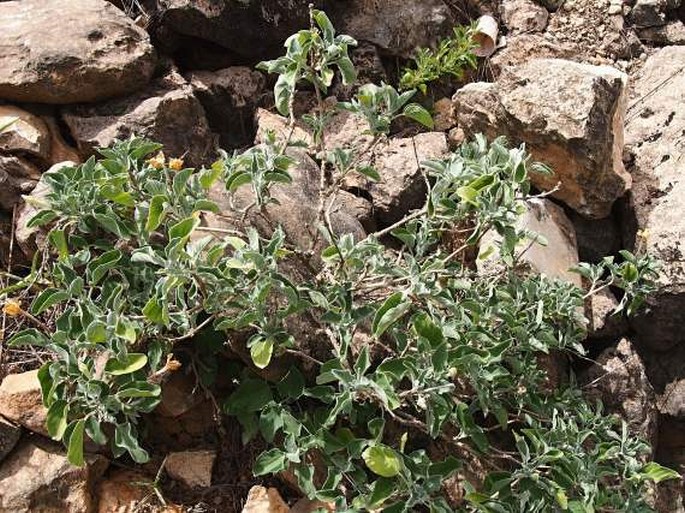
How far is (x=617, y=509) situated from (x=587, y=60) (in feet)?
8.54

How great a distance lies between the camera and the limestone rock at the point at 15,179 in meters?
3.52

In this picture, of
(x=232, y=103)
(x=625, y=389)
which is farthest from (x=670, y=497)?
(x=232, y=103)

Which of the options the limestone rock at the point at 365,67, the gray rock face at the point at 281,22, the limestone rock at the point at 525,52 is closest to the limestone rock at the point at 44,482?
the gray rock face at the point at 281,22

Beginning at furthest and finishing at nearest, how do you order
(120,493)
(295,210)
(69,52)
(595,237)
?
(595,237), (69,52), (295,210), (120,493)

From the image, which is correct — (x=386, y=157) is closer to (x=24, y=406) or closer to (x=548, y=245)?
(x=548, y=245)

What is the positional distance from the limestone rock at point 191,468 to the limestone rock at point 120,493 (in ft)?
0.33

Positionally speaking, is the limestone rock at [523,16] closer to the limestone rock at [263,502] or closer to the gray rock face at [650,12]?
the gray rock face at [650,12]

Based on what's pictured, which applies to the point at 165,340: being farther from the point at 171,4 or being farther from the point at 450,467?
the point at 171,4

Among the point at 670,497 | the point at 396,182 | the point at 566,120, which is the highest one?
the point at 566,120

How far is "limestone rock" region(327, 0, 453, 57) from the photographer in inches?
177

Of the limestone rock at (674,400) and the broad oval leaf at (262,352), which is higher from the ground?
the broad oval leaf at (262,352)

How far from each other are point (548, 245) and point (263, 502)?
1.75m

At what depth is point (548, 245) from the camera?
12.7 feet

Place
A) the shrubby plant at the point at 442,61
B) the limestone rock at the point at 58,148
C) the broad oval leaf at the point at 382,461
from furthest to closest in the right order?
1. the shrubby plant at the point at 442,61
2. the limestone rock at the point at 58,148
3. the broad oval leaf at the point at 382,461
